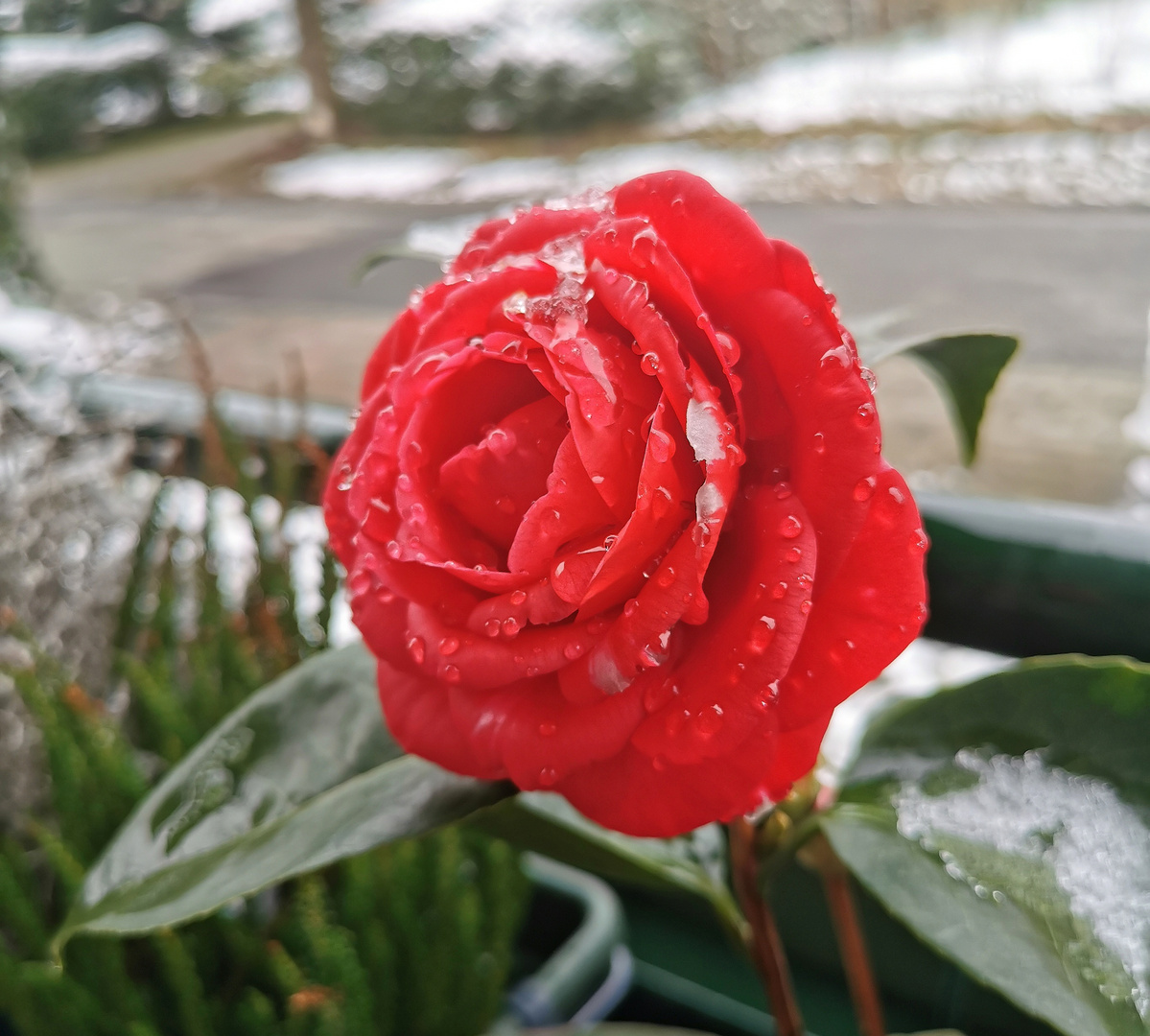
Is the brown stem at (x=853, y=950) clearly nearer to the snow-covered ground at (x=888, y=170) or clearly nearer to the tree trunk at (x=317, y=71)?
the snow-covered ground at (x=888, y=170)

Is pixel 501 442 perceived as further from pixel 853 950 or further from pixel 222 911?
pixel 222 911

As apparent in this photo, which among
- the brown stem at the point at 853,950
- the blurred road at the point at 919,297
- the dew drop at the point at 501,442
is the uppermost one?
the dew drop at the point at 501,442

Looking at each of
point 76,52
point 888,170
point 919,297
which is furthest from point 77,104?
point 919,297

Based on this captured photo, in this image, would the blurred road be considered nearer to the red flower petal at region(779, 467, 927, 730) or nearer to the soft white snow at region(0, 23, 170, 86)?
the red flower petal at region(779, 467, 927, 730)

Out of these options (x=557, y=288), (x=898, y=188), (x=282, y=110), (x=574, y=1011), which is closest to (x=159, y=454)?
(x=574, y=1011)

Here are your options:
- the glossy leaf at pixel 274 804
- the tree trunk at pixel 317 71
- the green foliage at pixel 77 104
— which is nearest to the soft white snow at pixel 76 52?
the green foliage at pixel 77 104

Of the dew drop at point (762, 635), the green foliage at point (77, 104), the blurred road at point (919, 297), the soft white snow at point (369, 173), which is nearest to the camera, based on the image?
the dew drop at point (762, 635)

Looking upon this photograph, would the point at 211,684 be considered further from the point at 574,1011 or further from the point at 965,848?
the point at 965,848
